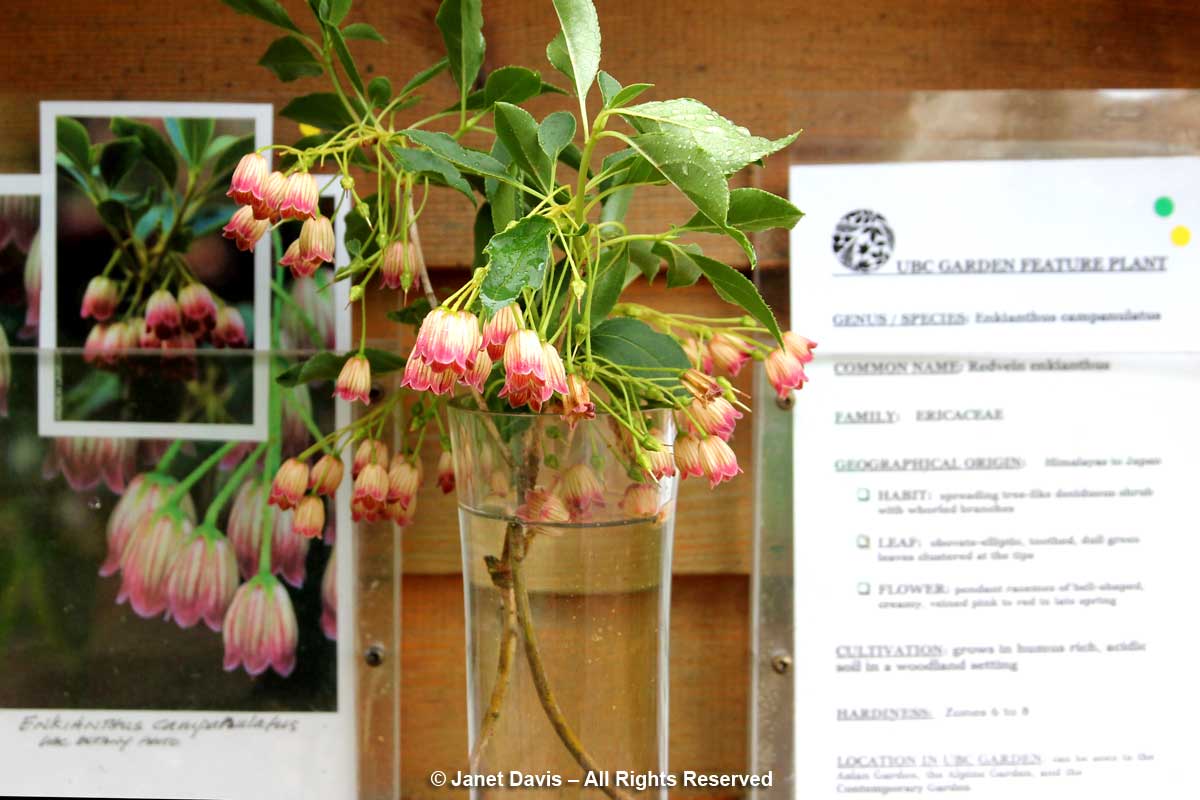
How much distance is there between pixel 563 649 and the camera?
1.67ft

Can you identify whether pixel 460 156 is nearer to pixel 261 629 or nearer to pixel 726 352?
pixel 726 352

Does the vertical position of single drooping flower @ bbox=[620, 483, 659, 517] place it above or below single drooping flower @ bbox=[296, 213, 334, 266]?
below

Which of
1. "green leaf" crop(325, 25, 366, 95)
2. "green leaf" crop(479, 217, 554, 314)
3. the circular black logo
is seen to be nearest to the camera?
"green leaf" crop(479, 217, 554, 314)

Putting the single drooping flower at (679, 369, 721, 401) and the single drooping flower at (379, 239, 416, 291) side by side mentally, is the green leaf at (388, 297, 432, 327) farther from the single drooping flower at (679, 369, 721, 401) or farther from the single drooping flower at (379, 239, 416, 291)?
the single drooping flower at (679, 369, 721, 401)

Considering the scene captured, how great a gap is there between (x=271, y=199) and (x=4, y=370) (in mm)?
314

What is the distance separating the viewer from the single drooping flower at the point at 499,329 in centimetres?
39

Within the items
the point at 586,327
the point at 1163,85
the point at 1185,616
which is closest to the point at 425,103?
the point at 586,327

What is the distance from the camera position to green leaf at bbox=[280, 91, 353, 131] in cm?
52

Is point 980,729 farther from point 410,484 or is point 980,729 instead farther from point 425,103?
point 425,103

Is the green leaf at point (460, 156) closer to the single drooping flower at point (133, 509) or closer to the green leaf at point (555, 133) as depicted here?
the green leaf at point (555, 133)

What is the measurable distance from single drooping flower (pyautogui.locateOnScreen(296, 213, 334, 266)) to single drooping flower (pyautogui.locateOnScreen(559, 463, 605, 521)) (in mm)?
154

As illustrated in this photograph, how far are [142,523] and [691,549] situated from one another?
0.36 meters

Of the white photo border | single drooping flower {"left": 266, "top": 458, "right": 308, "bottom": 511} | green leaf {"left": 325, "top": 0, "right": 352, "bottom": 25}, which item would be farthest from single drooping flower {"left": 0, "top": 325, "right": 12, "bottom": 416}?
green leaf {"left": 325, "top": 0, "right": 352, "bottom": 25}

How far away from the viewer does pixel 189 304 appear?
629 mm
